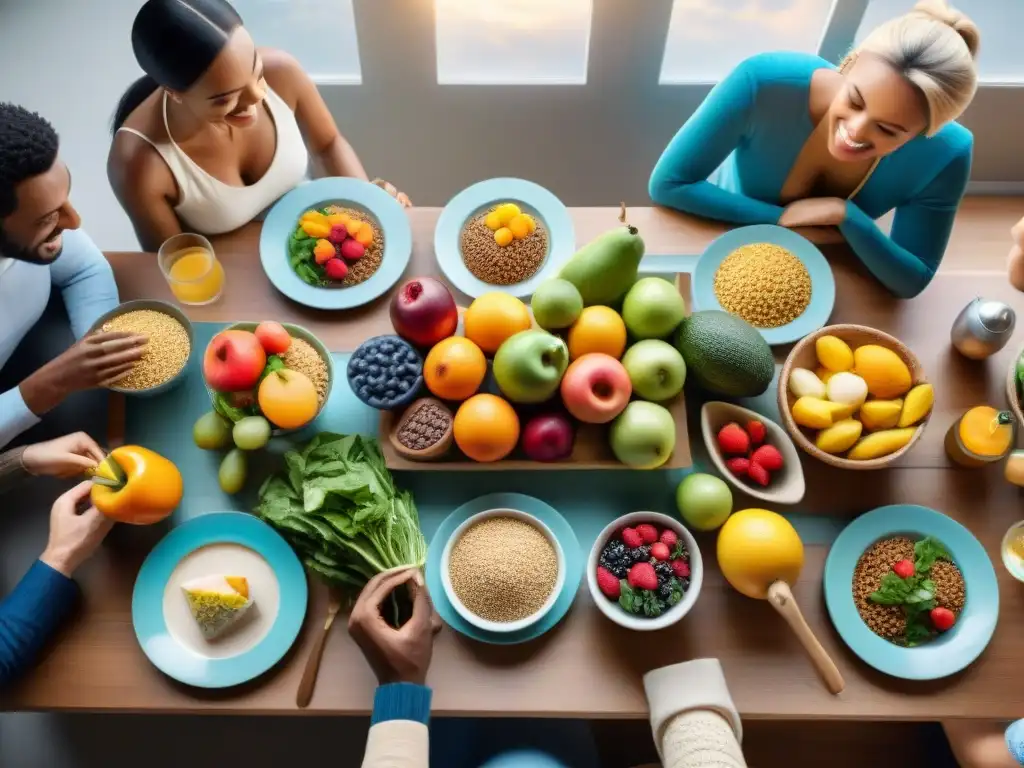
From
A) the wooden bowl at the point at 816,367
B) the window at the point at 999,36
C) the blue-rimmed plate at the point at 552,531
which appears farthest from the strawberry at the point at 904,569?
the window at the point at 999,36

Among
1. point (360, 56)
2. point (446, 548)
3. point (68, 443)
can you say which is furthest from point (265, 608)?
point (360, 56)

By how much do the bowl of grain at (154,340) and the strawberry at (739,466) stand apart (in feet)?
3.15

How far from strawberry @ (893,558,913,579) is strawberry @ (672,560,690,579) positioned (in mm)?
351

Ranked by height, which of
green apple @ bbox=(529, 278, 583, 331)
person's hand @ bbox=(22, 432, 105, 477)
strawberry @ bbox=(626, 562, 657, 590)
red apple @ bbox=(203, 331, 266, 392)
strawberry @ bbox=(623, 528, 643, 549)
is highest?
green apple @ bbox=(529, 278, 583, 331)

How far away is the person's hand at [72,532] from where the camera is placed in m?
1.20

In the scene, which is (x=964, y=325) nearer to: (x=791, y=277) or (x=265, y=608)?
(x=791, y=277)

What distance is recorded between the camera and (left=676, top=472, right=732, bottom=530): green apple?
47.1 inches

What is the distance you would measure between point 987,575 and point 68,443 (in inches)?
60.2

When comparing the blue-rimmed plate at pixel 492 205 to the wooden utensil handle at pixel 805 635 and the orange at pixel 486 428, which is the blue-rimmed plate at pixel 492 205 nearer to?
the orange at pixel 486 428

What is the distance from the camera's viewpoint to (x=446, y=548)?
3.99ft

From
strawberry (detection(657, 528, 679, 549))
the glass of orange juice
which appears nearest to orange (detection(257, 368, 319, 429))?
the glass of orange juice

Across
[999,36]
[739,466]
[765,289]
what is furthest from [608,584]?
[999,36]

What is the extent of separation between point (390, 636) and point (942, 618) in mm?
861

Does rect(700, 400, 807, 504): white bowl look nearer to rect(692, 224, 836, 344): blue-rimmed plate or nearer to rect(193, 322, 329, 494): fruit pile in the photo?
rect(692, 224, 836, 344): blue-rimmed plate
